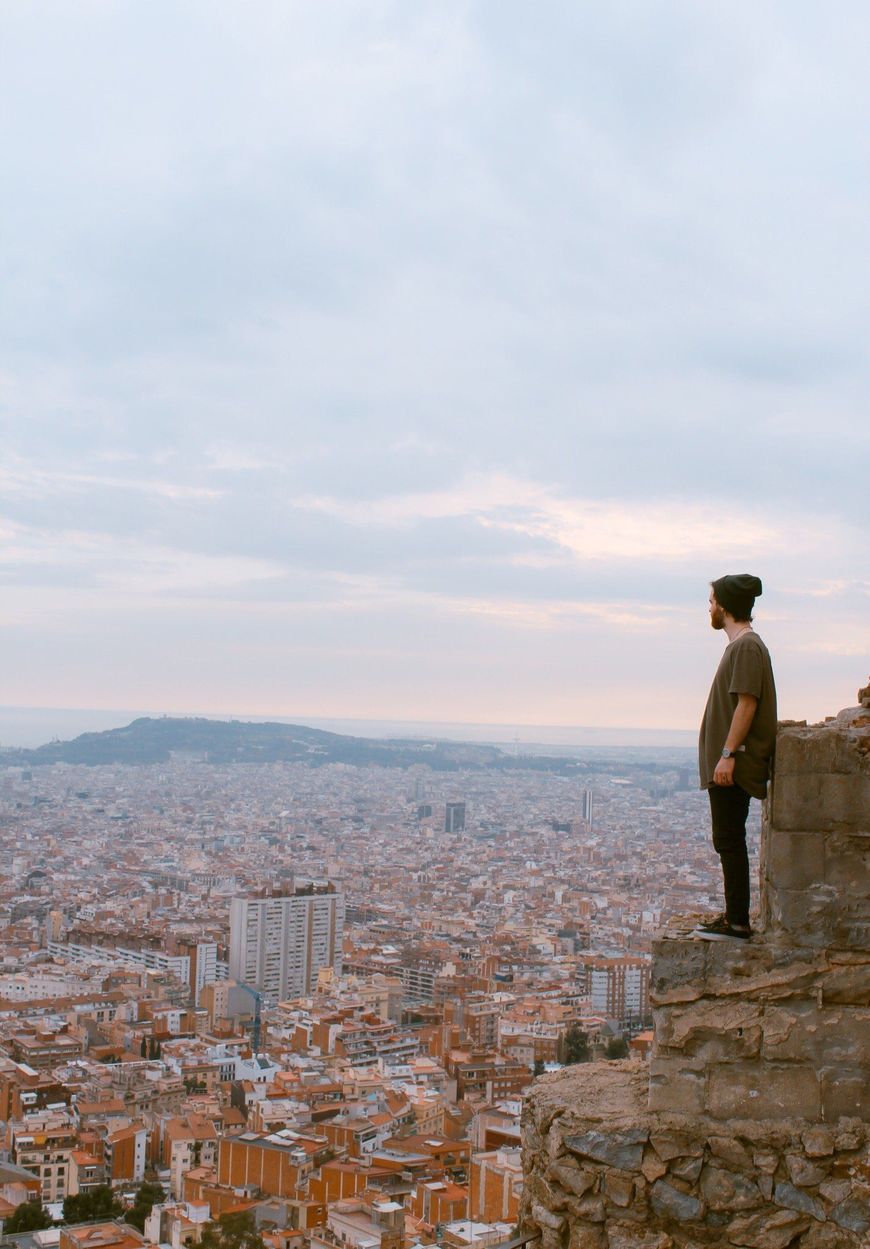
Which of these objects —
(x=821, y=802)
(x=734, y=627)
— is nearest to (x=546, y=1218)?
(x=821, y=802)

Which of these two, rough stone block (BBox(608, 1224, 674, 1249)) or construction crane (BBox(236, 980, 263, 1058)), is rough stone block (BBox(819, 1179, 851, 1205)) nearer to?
rough stone block (BBox(608, 1224, 674, 1249))

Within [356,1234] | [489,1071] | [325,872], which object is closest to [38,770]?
[325,872]

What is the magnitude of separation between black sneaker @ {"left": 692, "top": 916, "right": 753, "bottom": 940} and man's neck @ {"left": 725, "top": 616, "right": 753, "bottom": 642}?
59cm

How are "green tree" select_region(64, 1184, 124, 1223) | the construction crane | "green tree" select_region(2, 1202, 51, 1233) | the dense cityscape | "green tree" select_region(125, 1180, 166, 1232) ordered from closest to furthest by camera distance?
"green tree" select_region(2, 1202, 51, 1233) → "green tree" select_region(125, 1180, 166, 1232) → "green tree" select_region(64, 1184, 124, 1223) → the dense cityscape → the construction crane

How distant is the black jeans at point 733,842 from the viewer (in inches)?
95.7

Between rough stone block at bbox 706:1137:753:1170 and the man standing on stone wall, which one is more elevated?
the man standing on stone wall

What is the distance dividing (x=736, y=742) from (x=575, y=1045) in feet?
72.4

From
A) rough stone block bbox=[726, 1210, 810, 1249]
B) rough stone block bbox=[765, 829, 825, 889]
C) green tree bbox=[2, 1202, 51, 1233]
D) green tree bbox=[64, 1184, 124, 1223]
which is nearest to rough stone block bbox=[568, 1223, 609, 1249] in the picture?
rough stone block bbox=[726, 1210, 810, 1249]

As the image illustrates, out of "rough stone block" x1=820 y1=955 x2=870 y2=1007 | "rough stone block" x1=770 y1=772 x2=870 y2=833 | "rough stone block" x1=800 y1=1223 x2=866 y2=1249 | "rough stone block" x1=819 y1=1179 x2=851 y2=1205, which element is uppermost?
"rough stone block" x1=770 y1=772 x2=870 y2=833

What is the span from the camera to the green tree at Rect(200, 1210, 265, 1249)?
14.0m

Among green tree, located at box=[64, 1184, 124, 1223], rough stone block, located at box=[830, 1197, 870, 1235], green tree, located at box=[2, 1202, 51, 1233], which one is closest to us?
rough stone block, located at box=[830, 1197, 870, 1235]

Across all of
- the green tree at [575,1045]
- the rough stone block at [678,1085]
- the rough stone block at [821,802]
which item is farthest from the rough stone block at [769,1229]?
the green tree at [575,1045]

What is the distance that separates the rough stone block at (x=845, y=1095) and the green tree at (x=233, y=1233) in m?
13.4

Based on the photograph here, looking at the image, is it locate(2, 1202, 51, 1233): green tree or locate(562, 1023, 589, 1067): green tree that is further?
locate(562, 1023, 589, 1067): green tree
